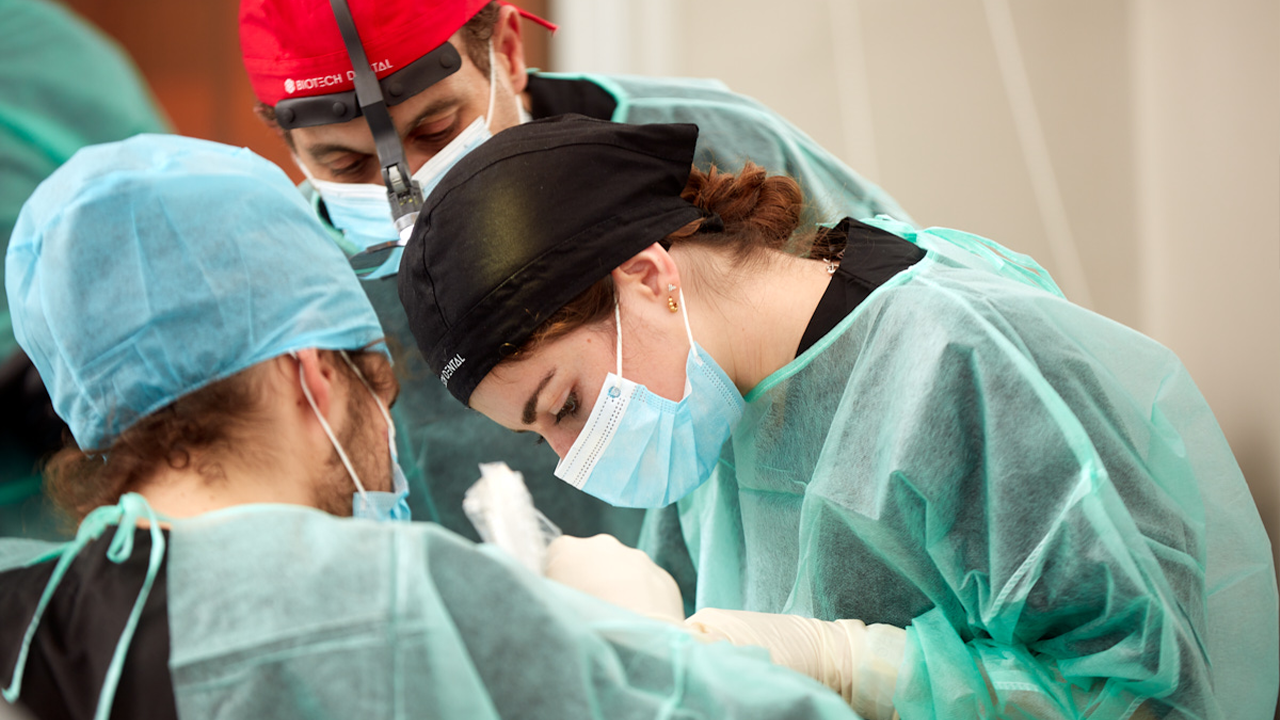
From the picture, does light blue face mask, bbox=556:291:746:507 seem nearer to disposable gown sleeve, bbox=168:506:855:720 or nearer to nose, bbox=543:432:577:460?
nose, bbox=543:432:577:460

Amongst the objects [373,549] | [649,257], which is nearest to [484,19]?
[649,257]

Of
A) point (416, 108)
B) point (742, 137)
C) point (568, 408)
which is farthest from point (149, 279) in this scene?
point (742, 137)

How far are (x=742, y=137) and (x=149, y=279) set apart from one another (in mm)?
1242

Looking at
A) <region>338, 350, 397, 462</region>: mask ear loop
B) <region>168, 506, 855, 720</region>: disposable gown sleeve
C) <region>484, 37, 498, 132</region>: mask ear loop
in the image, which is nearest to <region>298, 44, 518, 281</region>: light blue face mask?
<region>484, 37, 498, 132</region>: mask ear loop

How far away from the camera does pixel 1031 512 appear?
1.04m

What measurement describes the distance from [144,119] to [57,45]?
Result: 172 millimetres

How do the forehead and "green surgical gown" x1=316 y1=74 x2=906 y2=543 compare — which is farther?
"green surgical gown" x1=316 y1=74 x2=906 y2=543

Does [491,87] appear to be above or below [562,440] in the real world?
above

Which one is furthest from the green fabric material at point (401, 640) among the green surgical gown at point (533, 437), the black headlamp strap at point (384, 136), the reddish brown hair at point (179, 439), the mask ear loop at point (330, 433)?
the green surgical gown at point (533, 437)

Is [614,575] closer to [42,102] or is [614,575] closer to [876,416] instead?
[876,416]

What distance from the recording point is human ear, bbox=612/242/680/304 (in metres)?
1.20

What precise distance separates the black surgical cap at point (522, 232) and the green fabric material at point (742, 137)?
68cm

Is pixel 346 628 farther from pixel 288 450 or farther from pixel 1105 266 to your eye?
pixel 1105 266

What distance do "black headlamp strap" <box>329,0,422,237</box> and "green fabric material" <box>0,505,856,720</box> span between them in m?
0.80
